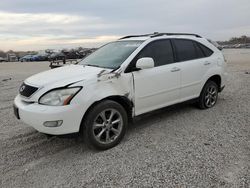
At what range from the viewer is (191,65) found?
15.7 ft

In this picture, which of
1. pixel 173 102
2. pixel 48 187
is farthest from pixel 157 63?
pixel 48 187

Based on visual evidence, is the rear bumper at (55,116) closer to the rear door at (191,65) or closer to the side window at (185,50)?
the rear door at (191,65)

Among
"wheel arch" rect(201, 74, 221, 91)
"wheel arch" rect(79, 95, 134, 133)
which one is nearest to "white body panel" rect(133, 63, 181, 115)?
"wheel arch" rect(79, 95, 134, 133)

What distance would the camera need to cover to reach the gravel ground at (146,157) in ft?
9.41

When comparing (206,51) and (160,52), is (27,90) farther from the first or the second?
(206,51)

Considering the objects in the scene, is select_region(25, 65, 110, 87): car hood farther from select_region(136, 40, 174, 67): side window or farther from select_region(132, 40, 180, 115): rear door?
select_region(136, 40, 174, 67): side window

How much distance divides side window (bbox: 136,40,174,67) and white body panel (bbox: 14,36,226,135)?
9 cm

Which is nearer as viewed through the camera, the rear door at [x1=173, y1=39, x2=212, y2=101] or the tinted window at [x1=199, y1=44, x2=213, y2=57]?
the rear door at [x1=173, y1=39, x2=212, y2=101]

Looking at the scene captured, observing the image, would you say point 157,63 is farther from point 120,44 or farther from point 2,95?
point 2,95

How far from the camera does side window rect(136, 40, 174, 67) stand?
4193 mm

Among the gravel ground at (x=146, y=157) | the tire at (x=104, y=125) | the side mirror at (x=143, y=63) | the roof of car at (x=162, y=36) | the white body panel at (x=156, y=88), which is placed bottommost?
the gravel ground at (x=146, y=157)

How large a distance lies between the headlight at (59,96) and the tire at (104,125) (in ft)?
1.22

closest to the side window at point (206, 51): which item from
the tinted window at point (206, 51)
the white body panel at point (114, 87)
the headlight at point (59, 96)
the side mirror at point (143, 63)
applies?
the tinted window at point (206, 51)

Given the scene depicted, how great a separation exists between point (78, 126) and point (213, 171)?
1858 millimetres
